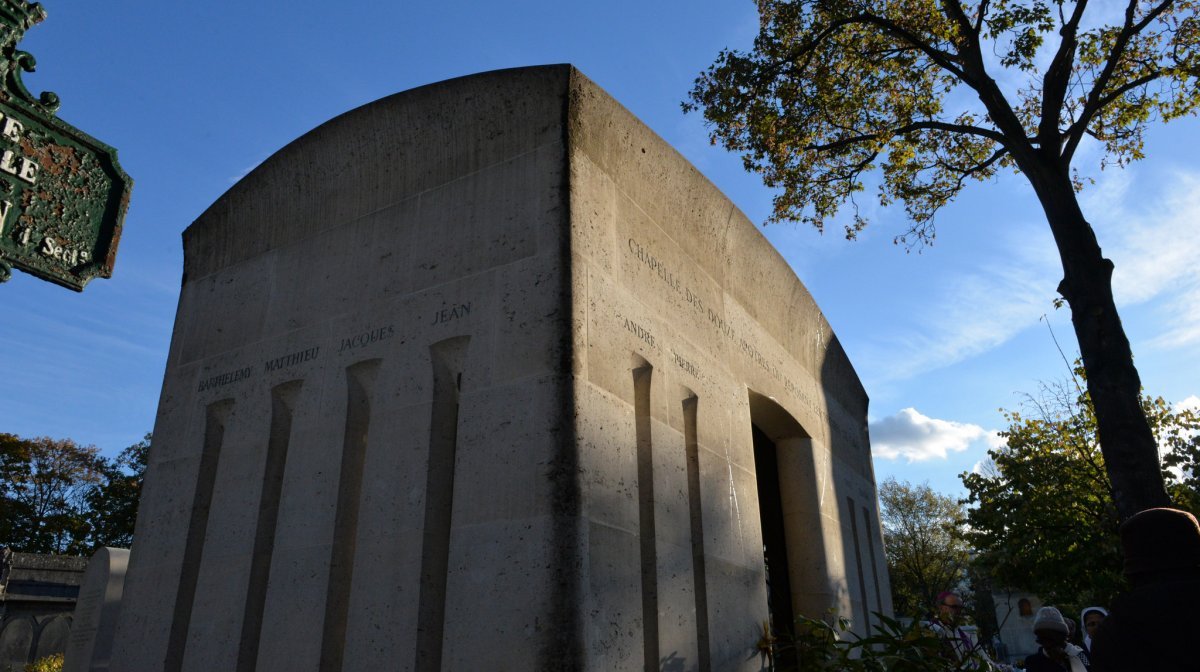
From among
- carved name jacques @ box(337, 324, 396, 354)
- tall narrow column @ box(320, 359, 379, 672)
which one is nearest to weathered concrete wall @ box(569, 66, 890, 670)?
carved name jacques @ box(337, 324, 396, 354)

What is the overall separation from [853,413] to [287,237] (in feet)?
32.2

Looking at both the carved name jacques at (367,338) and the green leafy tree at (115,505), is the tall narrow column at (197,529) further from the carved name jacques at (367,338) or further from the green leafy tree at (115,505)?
the green leafy tree at (115,505)

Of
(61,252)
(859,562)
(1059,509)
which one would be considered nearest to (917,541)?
(1059,509)

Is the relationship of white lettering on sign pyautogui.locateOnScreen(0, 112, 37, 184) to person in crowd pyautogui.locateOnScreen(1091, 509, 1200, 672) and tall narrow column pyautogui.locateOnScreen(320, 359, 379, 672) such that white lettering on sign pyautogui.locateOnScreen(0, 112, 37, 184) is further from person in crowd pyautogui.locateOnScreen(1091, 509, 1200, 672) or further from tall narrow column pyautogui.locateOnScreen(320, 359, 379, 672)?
tall narrow column pyautogui.locateOnScreen(320, 359, 379, 672)

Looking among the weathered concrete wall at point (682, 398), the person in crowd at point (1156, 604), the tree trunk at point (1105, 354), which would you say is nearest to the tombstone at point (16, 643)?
the weathered concrete wall at point (682, 398)

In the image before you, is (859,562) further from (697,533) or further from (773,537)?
(697,533)

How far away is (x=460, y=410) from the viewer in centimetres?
599

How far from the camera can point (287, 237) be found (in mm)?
8203

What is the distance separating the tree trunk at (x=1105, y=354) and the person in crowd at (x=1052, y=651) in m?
2.42

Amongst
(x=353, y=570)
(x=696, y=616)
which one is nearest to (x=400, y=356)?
(x=353, y=570)

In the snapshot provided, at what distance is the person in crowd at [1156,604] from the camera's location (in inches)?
105

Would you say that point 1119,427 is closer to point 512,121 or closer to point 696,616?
point 696,616

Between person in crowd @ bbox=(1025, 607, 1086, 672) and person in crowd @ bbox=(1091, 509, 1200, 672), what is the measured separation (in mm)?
3394

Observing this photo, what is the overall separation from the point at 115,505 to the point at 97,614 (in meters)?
35.4
